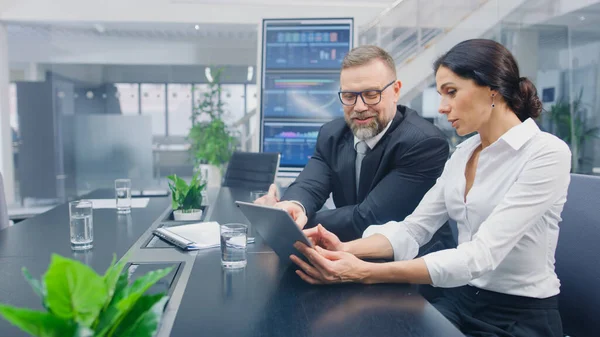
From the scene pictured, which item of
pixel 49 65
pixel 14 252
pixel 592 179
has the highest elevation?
pixel 49 65

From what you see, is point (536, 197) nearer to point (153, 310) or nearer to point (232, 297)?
point (232, 297)

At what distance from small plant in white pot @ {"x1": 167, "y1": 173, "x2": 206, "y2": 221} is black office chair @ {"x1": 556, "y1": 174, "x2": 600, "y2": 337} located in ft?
4.73

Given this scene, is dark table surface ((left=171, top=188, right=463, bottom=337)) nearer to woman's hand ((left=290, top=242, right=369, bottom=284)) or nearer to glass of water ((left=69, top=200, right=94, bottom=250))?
woman's hand ((left=290, top=242, right=369, bottom=284))

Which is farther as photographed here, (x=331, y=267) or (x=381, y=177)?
(x=381, y=177)

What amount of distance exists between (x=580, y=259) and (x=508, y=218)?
28 centimetres

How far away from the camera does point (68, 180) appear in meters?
6.89

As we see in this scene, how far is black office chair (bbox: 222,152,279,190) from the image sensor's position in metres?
3.77

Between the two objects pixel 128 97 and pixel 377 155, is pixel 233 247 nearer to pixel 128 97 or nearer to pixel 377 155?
pixel 377 155

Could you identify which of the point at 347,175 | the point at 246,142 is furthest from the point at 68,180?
the point at 347,175

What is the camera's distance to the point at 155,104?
7.43m

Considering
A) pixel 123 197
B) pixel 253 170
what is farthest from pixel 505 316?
pixel 253 170

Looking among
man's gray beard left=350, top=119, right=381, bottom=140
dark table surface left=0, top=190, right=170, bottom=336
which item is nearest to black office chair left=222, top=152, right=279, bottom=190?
dark table surface left=0, top=190, right=170, bottom=336

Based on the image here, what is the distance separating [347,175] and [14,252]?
1.32 metres

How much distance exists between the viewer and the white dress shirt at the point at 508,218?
4.06 ft
